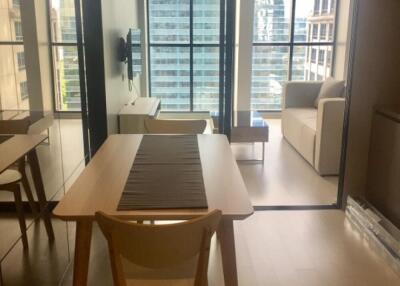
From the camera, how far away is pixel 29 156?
2.35 m

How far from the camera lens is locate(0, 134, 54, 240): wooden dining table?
2058 millimetres

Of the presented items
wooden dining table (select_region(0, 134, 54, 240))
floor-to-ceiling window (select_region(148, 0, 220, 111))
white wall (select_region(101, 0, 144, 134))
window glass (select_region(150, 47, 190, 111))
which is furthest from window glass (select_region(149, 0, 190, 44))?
wooden dining table (select_region(0, 134, 54, 240))

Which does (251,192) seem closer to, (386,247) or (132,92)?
(386,247)

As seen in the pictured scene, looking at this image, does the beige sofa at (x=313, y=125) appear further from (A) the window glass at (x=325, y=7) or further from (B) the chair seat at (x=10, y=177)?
(B) the chair seat at (x=10, y=177)

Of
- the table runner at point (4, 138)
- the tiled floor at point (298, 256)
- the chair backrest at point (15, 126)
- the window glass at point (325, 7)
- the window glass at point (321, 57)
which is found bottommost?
the tiled floor at point (298, 256)

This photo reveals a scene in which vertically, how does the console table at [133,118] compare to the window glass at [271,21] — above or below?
below

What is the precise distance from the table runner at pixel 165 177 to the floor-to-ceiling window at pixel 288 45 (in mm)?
4686

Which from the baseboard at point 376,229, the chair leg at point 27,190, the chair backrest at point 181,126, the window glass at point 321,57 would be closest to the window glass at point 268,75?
the window glass at point 321,57

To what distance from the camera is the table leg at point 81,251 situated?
6.11ft

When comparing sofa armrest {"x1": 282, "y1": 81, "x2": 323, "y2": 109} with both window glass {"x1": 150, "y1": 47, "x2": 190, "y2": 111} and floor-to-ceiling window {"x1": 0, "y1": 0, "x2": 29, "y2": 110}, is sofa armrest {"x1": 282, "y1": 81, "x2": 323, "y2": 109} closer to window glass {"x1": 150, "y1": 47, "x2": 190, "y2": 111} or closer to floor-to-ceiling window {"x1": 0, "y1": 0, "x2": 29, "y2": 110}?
window glass {"x1": 150, "y1": 47, "x2": 190, "y2": 111}

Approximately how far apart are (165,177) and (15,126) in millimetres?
806

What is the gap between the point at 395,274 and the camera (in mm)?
2715

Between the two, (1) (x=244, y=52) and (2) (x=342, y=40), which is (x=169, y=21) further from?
(2) (x=342, y=40)

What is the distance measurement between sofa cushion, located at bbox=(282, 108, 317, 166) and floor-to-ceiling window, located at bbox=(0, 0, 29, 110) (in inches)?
127
